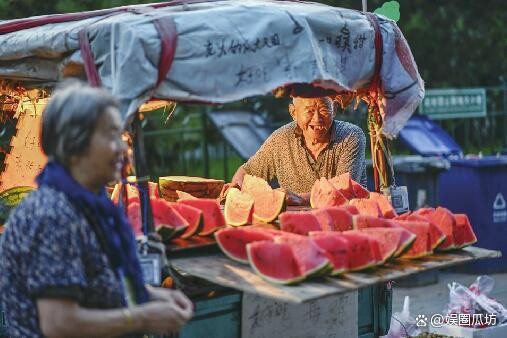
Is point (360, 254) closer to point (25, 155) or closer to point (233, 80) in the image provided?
point (233, 80)

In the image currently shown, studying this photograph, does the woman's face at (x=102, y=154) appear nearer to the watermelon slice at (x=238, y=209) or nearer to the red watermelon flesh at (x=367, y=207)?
the watermelon slice at (x=238, y=209)

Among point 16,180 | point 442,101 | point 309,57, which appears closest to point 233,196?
point 309,57

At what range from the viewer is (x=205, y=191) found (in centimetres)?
613

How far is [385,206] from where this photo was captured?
18.1 feet

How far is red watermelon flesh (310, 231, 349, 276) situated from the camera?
4363 mm

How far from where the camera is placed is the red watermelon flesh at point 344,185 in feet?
19.3

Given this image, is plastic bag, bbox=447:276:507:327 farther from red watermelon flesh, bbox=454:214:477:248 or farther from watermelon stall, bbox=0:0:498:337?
red watermelon flesh, bbox=454:214:477:248

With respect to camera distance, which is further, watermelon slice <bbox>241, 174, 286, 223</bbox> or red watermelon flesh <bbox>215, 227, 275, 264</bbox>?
watermelon slice <bbox>241, 174, 286, 223</bbox>

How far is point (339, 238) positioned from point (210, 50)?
3.63 feet

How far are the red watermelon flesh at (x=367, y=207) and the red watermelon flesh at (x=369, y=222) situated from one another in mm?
270

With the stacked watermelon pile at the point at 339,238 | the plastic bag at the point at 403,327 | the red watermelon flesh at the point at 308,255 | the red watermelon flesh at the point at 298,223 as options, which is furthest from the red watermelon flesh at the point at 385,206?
the plastic bag at the point at 403,327

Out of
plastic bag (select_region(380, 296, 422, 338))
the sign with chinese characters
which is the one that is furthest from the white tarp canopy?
the sign with chinese characters

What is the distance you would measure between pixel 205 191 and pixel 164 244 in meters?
1.40

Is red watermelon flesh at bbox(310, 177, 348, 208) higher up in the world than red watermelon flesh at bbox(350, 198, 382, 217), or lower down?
lower down
